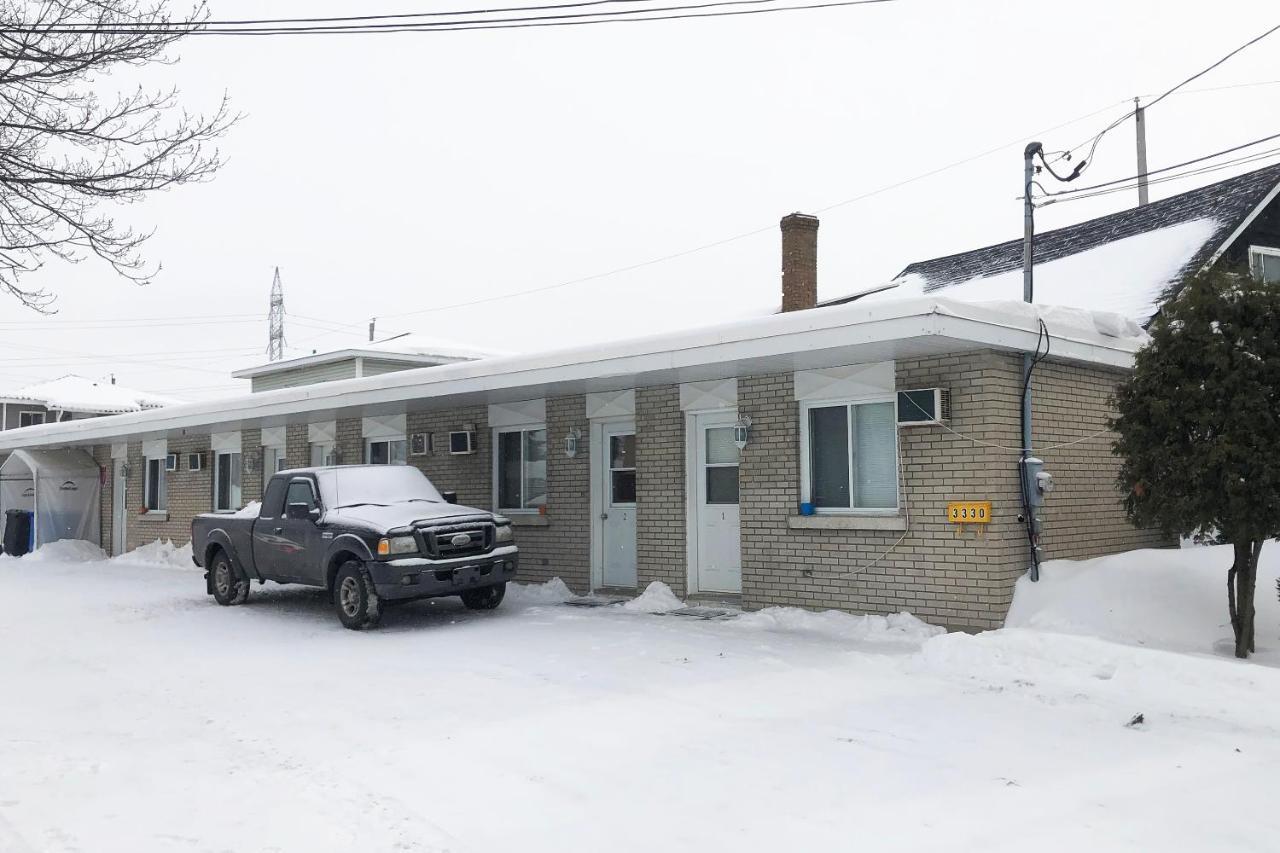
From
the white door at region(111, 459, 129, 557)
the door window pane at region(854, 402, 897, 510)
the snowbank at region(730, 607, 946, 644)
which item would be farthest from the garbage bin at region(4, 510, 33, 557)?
the door window pane at region(854, 402, 897, 510)

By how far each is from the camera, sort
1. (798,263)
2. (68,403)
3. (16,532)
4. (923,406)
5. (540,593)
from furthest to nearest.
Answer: (68,403)
(16,532)
(798,263)
(540,593)
(923,406)

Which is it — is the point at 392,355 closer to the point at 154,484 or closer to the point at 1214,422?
the point at 154,484

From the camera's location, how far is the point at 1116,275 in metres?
17.2

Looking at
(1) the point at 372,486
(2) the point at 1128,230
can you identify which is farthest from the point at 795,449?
(2) the point at 1128,230

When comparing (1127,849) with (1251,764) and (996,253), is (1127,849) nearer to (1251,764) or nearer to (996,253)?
(1251,764)

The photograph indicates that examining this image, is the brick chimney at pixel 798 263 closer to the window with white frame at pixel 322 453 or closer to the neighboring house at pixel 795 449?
the neighboring house at pixel 795 449

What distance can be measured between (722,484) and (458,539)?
10.9 ft

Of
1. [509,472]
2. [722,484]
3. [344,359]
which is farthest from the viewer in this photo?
[344,359]

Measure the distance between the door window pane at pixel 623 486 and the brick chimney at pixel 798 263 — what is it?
5.82 m

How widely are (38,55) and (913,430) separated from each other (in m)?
8.92

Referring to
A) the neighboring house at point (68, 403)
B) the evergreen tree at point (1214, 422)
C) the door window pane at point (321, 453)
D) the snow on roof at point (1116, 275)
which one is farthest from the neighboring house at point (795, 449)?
the neighboring house at point (68, 403)

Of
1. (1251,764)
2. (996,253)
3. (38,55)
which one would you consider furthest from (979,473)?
(996,253)

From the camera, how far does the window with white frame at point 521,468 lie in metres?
14.9

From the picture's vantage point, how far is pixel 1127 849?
4.54 metres
